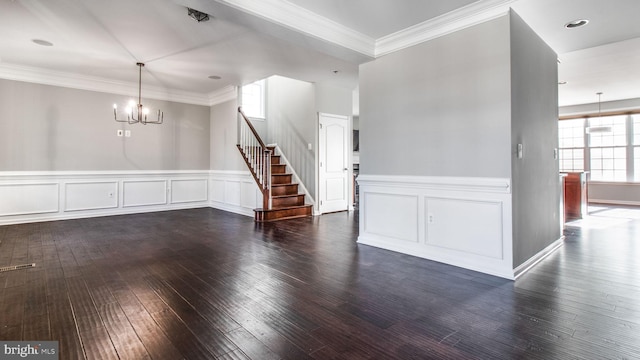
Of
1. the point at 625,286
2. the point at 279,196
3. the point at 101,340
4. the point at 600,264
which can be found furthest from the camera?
the point at 279,196

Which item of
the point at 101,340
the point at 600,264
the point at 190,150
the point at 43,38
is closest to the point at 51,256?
the point at 101,340

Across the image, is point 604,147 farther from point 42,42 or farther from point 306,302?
point 42,42

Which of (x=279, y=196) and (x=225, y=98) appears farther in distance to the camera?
(x=225, y=98)

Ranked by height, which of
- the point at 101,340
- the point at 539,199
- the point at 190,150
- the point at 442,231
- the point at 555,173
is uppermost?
the point at 190,150

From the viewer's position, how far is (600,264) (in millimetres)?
3318

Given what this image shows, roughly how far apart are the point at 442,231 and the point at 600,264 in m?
1.66

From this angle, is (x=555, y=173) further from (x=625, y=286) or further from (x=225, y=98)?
(x=225, y=98)

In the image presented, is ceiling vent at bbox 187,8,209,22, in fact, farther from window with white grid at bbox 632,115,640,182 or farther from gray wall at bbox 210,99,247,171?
window with white grid at bbox 632,115,640,182

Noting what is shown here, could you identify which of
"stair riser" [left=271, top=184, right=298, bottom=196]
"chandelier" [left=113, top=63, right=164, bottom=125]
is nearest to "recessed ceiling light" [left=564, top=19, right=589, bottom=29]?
"stair riser" [left=271, top=184, right=298, bottom=196]

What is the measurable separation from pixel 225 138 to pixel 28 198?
12.1 ft

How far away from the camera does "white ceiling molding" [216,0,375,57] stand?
9.16 feet

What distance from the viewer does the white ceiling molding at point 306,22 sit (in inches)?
110

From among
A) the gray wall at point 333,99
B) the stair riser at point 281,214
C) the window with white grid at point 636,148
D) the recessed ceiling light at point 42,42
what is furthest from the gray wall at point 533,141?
the window with white grid at point 636,148

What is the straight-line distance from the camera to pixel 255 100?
26.5ft
